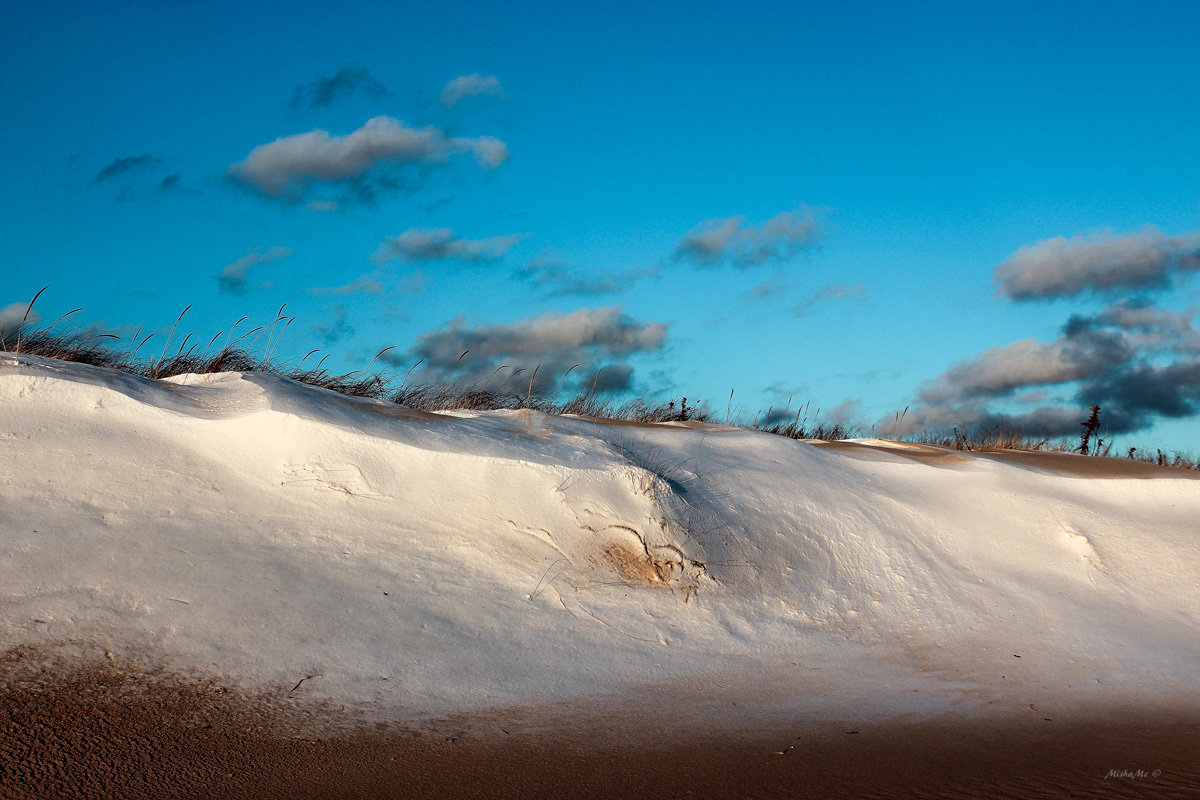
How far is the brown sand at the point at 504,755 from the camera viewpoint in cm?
282

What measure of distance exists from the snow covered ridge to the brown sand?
24 centimetres

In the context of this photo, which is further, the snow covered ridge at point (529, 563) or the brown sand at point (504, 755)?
the snow covered ridge at point (529, 563)

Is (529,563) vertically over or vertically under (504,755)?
over

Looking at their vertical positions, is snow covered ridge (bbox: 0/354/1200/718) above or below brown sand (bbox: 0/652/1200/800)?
above

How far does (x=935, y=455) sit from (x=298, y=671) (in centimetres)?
606

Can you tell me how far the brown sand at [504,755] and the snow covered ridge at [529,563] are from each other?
24 cm

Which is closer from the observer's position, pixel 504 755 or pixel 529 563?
pixel 504 755

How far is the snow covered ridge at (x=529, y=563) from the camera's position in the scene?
379 centimetres

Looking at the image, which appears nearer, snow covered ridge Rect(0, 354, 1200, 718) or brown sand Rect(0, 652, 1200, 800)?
brown sand Rect(0, 652, 1200, 800)

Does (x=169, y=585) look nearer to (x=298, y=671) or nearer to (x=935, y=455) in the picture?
(x=298, y=671)

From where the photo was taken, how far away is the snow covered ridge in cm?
379

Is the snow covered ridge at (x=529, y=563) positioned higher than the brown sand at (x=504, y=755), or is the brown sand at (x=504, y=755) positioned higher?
the snow covered ridge at (x=529, y=563)

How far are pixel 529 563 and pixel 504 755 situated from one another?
5.28 feet

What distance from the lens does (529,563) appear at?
4645mm
